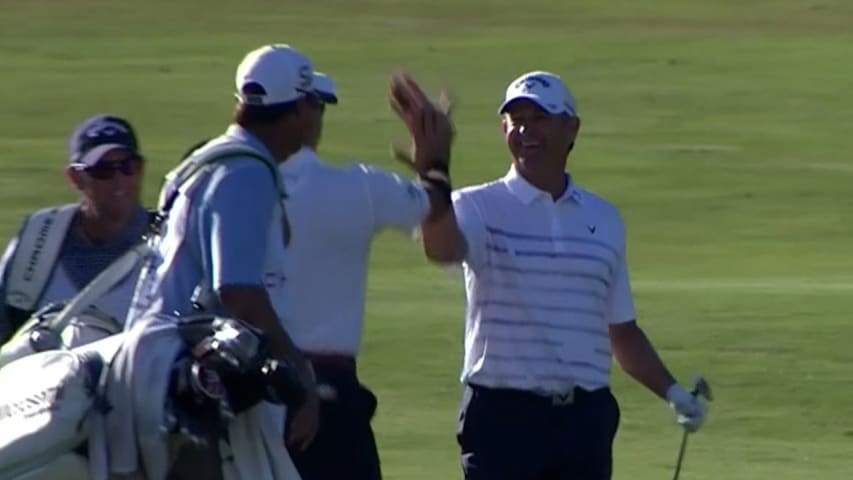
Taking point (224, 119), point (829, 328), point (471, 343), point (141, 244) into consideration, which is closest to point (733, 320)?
point (829, 328)

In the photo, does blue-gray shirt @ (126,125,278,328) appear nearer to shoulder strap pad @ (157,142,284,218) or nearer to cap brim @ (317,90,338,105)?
shoulder strap pad @ (157,142,284,218)

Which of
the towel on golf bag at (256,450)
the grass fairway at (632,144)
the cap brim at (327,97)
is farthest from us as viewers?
the grass fairway at (632,144)

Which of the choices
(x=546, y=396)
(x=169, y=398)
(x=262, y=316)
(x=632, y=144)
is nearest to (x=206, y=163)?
(x=262, y=316)

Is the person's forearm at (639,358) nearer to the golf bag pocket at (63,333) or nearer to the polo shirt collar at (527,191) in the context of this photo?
the polo shirt collar at (527,191)

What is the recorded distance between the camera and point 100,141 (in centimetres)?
732

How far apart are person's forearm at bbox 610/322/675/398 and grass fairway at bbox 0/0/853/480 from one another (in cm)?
341

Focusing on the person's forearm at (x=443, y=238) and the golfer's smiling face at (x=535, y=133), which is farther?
the golfer's smiling face at (x=535, y=133)

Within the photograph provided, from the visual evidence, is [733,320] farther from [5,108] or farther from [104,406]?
[5,108]

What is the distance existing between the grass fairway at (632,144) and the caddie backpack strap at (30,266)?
4428 mm

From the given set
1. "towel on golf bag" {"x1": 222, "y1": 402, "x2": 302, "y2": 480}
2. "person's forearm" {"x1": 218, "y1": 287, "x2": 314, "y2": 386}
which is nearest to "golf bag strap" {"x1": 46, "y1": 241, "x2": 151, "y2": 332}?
"person's forearm" {"x1": 218, "y1": 287, "x2": 314, "y2": 386}

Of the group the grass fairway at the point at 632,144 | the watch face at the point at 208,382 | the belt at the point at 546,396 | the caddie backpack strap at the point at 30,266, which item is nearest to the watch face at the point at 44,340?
the watch face at the point at 208,382

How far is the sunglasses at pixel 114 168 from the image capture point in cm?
728

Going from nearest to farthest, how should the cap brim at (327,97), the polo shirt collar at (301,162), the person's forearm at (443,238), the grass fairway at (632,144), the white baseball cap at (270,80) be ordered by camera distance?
the white baseball cap at (270,80) → the polo shirt collar at (301,162) → the cap brim at (327,97) → the person's forearm at (443,238) → the grass fairway at (632,144)

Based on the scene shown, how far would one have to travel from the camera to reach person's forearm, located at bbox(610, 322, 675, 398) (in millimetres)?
8117
